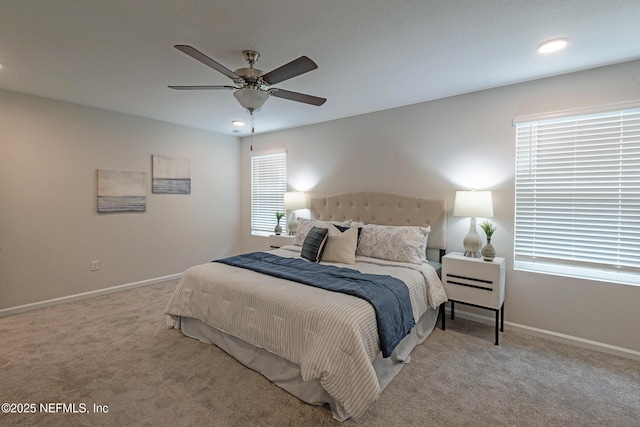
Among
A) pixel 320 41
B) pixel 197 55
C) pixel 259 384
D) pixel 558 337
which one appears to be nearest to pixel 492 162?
pixel 558 337

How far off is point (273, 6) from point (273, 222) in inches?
154

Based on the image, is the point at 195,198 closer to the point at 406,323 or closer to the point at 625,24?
the point at 406,323

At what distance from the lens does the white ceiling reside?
6.04 ft

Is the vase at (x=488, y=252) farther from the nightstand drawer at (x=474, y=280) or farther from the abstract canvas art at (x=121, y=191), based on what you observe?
the abstract canvas art at (x=121, y=191)

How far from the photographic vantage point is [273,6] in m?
1.82

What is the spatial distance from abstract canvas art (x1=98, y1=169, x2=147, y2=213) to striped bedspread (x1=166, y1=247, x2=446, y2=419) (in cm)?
206

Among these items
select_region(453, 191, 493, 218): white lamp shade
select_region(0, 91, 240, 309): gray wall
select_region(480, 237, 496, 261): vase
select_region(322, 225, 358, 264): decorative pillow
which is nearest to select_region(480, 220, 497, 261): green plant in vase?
select_region(480, 237, 496, 261): vase

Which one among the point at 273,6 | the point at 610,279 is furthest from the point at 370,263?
the point at 273,6

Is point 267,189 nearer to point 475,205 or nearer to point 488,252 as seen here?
point 475,205

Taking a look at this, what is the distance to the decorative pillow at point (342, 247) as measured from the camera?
318cm

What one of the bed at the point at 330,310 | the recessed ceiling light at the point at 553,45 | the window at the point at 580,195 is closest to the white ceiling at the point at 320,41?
the recessed ceiling light at the point at 553,45

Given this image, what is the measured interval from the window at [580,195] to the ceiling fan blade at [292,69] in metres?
2.32

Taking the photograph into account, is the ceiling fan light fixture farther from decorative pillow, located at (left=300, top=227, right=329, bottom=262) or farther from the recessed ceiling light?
the recessed ceiling light

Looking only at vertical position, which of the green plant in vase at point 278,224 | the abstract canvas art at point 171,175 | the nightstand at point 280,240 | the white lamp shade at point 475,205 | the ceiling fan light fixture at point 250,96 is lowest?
the nightstand at point 280,240
